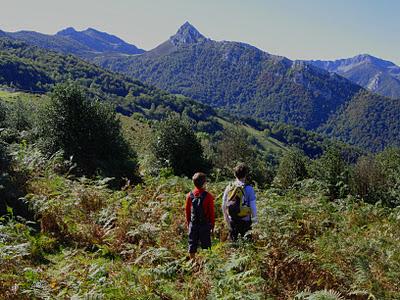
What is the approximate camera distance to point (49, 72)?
185 metres

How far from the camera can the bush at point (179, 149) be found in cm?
3072

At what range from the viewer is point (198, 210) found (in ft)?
26.9

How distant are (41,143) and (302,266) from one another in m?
14.6

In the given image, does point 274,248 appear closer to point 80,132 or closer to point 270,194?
point 270,194

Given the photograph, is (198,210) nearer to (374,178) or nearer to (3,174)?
(3,174)

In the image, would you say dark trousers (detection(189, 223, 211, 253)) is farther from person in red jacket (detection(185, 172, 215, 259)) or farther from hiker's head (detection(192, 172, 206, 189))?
hiker's head (detection(192, 172, 206, 189))

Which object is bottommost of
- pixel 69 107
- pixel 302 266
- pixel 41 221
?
pixel 41 221

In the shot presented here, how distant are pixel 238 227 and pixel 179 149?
75.6 feet

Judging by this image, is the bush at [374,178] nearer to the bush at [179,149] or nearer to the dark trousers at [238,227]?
the bush at [179,149]

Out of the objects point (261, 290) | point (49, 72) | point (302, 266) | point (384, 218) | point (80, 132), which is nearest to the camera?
point (261, 290)

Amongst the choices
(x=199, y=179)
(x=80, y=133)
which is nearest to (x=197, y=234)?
(x=199, y=179)

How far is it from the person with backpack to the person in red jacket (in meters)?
0.37

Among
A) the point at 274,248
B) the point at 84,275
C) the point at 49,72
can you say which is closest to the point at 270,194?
the point at 274,248

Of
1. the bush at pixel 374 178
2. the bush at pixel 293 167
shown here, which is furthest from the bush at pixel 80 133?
the bush at pixel 374 178
